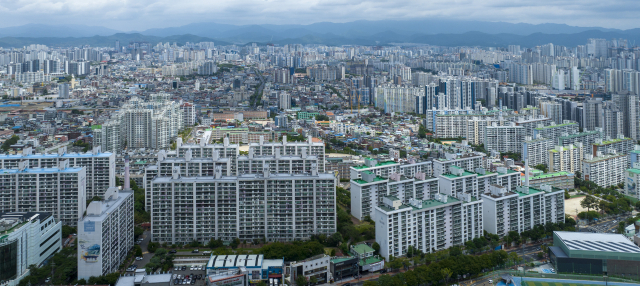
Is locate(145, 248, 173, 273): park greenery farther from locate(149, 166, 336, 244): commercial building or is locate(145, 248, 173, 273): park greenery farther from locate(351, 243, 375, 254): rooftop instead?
locate(351, 243, 375, 254): rooftop

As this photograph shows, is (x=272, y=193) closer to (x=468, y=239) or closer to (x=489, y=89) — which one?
(x=468, y=239)

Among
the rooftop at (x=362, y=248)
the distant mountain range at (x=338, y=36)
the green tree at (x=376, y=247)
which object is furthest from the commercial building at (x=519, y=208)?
the distant mountain range at (x=338, y=36)

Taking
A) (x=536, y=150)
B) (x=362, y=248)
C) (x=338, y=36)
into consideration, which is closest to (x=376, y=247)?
(x=362, y=248)

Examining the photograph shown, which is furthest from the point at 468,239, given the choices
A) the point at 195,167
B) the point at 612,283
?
the point at 195,167

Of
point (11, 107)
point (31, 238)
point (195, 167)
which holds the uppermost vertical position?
point (11, 107)

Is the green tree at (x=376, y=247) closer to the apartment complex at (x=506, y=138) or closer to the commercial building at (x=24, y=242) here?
the commercial building at (x=24, y=242)

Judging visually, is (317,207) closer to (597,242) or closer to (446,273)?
(446,273)
